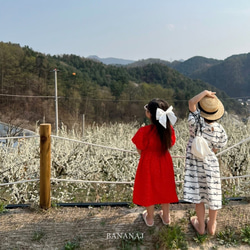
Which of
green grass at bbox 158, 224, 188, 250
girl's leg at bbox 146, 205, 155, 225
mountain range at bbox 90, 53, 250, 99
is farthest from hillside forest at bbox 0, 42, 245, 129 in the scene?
mountain range at bbox 90, 53, 250, 99

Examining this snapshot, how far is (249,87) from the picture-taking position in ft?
218

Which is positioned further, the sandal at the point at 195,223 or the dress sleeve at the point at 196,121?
the sandal at the point at 195,223

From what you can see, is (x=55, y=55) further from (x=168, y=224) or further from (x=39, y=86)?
(x=168, y=224)

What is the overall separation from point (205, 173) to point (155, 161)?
40 cm

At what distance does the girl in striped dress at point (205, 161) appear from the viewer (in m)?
2.22

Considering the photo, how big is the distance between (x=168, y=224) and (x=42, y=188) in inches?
48.1

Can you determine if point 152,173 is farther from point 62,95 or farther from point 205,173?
point 62,95

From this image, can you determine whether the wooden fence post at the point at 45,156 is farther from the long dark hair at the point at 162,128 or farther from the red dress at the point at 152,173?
the long dark hair at the point at 162,128

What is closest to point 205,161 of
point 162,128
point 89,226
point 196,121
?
point 196,121

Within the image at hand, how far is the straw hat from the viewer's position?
2221mm

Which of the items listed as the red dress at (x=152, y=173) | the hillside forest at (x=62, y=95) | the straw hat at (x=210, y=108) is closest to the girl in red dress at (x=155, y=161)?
the red dress at (x=152, y=173)

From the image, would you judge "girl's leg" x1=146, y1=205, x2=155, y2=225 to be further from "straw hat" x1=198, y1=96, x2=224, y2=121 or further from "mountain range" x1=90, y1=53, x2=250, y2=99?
"mountain range" x1=90, y1=53, x2=250, y2=99

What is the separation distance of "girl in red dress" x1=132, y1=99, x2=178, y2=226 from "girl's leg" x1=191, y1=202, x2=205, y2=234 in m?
0.21

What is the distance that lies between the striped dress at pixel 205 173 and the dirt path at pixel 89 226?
0.43 metres
